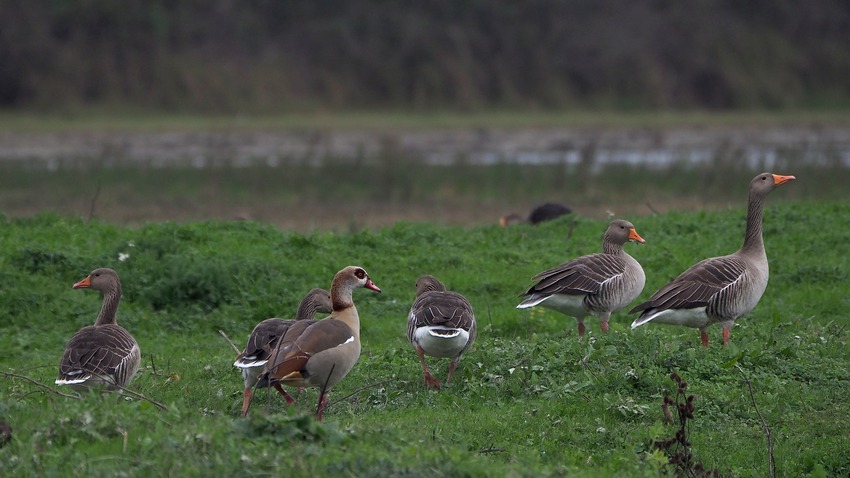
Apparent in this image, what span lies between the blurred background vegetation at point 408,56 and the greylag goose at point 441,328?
38210mm

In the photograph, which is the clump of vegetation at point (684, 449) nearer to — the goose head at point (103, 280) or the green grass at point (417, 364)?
the green grass at point (417, 364)

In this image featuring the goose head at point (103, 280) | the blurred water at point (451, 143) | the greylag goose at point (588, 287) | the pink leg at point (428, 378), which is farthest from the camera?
the blurred water at point (451, 143)

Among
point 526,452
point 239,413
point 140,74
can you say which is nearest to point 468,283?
point 239,413

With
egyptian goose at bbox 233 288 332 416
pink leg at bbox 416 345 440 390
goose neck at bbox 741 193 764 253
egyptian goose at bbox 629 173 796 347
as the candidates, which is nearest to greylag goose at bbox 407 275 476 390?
pink leg at bbox 416 345 440 390

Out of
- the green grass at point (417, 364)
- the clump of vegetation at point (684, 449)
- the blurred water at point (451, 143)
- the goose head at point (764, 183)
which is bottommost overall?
the blurred water at point (451, 143)

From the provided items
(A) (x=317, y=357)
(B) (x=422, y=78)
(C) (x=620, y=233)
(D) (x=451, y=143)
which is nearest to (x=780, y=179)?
(C) (x=620, y=233)

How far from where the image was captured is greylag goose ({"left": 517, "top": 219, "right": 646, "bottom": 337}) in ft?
36.1

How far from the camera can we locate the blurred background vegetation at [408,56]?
154ft

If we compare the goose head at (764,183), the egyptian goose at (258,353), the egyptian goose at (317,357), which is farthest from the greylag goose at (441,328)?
the goose head at (764,183)

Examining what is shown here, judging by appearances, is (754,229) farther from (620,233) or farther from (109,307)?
(109,307)

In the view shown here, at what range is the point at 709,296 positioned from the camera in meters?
10.5

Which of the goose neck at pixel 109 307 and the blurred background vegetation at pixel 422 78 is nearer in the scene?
the goose neck at pixel 109 307

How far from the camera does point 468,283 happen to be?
14008 mm

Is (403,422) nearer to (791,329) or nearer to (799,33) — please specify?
(791,329)
